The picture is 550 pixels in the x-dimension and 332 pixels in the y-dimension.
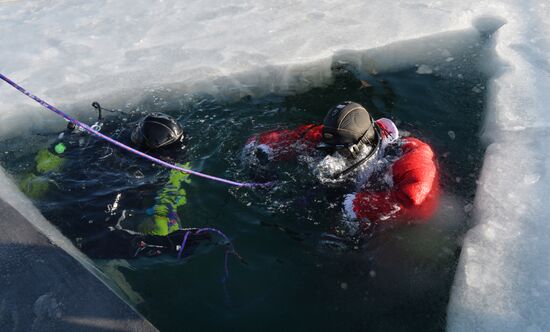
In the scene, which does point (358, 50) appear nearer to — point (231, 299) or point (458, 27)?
point (458, 27)

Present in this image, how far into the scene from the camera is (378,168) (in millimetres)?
3543

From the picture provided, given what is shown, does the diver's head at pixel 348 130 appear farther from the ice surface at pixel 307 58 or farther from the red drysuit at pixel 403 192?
the ice surface at pixel 307 58

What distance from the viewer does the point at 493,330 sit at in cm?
252

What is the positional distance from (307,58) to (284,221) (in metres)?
2.35

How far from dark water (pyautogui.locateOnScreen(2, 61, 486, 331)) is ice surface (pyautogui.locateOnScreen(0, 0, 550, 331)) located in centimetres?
20

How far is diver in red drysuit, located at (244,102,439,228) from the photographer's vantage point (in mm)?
3213

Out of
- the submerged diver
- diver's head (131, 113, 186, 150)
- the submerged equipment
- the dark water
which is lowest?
the dark water

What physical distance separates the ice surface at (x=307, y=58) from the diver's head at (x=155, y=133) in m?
1.19

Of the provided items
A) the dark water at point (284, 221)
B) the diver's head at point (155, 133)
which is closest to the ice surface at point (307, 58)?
the dark water at point (284, 221)

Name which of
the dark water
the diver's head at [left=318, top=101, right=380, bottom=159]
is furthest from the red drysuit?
the diver's head at [left=318, top=101, right=380, bottom=159]

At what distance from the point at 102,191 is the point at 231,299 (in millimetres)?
1541

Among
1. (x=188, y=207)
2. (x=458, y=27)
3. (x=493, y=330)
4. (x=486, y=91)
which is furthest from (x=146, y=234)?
(x=458, y=27)

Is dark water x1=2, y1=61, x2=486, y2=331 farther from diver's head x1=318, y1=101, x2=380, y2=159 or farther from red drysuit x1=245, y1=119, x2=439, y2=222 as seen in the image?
diver's head x1=318, y1=101, x2=380, y2=159

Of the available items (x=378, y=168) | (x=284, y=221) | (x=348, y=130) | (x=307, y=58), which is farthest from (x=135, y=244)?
(x=307, y=58)
